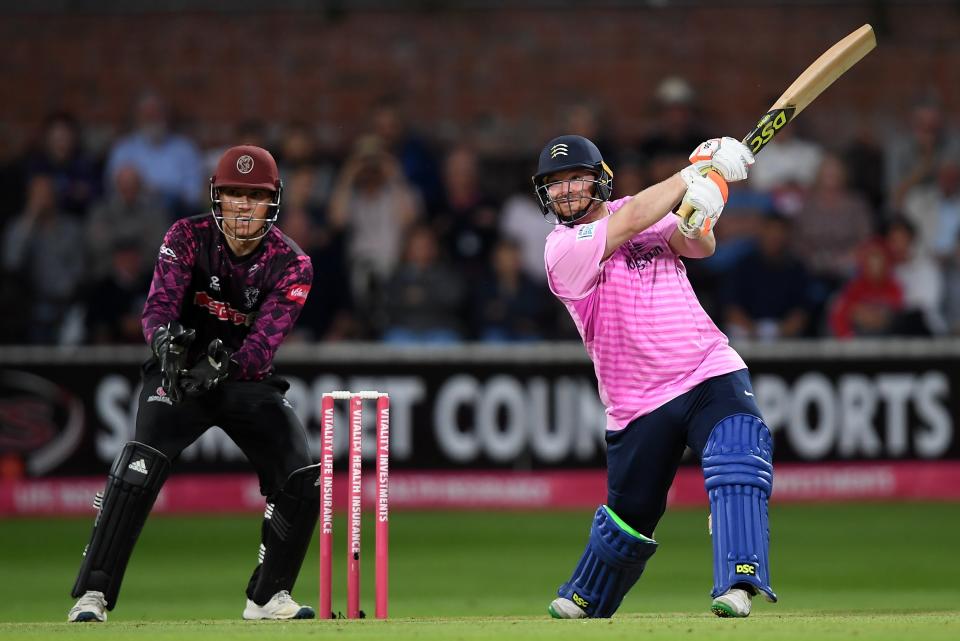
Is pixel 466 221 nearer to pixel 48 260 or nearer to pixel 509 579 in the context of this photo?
pixel 48 260

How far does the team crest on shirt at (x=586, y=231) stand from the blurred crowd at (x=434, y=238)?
640cm

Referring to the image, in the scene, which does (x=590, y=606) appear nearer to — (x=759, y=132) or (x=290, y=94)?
(x=759, y=132)

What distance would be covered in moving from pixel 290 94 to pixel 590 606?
32.2ft

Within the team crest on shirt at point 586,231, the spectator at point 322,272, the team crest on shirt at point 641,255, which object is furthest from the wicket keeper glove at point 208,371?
the spectator at point 322,272

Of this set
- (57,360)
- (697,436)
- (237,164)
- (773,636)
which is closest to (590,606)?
(697,436)

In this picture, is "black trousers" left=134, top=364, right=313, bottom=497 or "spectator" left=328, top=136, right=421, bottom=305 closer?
"black trousers" left=134, top=364, right=313, bottom=497

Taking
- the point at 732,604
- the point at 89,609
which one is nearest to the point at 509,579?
the point at 89,609

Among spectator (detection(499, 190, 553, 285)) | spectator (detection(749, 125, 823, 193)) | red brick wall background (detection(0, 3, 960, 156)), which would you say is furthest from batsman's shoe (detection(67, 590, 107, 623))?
red brick wall background (detection(0, 3, 960, 156))

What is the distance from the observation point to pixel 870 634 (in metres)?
5.17

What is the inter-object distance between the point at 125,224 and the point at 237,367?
21.7 feet

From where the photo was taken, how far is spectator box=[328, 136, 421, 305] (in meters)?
12.9

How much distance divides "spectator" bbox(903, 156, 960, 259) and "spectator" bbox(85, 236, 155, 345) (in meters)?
6.42

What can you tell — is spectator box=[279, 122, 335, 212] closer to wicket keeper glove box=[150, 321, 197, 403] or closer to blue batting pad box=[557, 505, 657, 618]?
wicket keeper glove box=[150, 321, 197, 403]

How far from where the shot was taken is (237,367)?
6.45m
